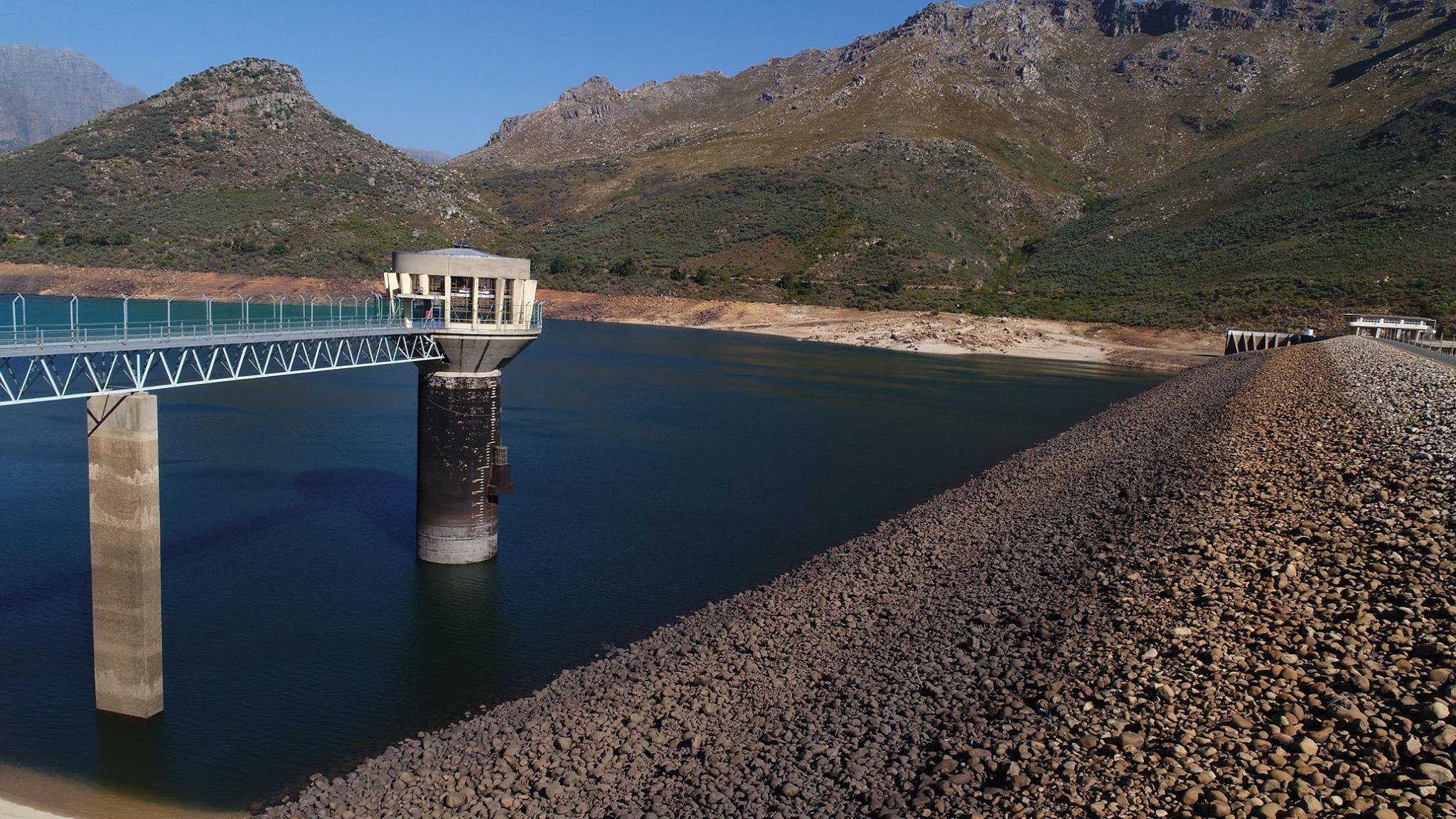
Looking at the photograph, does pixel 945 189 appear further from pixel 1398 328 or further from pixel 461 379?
pixel 461 379

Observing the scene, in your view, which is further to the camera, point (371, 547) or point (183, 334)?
point (371, 547)

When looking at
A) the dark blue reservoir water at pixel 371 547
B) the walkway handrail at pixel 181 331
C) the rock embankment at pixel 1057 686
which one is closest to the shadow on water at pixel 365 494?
the dark blue reservoir water at pixel 371 547

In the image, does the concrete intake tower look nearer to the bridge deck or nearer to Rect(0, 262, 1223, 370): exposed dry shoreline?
the bridge deck

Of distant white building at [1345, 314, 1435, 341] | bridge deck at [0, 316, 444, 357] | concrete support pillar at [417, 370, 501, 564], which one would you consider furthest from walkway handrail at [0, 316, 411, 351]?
distant white building at [1345, 314, 1435, 341]

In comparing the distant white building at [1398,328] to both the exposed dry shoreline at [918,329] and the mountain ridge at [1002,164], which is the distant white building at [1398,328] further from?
the exposed dry shoreline at [918,329]

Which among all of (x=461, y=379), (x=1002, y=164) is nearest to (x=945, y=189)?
(x=1002, y=164)

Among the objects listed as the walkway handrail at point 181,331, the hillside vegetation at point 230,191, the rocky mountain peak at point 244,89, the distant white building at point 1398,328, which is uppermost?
the rocky mountain peak at point 244,89
